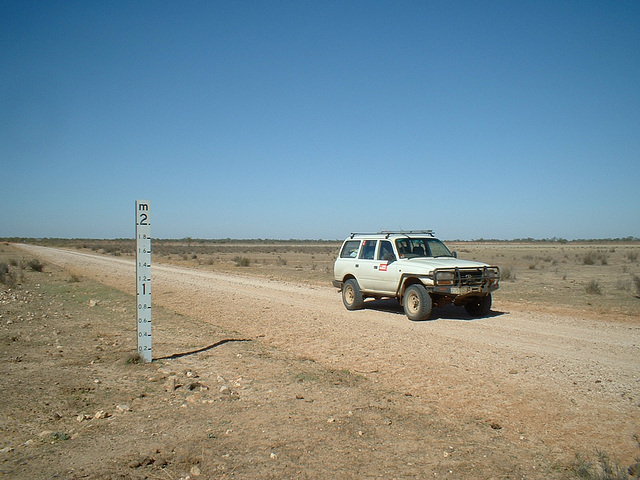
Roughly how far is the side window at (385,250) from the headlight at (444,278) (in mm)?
1989

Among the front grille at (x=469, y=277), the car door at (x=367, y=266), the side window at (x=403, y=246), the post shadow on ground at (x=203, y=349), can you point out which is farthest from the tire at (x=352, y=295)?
the post shadow on ground at (x=203, y=349)

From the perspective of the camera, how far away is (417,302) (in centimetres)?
1241

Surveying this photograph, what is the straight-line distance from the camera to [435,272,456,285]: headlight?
468 inches

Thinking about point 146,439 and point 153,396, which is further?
point 153,396

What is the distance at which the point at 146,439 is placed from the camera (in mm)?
5195

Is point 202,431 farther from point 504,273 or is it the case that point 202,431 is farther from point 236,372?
point 504,273

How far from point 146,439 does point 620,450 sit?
4705 millimetres

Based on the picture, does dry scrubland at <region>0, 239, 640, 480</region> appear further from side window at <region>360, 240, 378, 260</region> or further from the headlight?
side window at <region>360, 240, 378, 260</region>

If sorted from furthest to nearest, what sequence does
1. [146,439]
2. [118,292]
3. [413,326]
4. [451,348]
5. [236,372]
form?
[118,292], [413,326], [451,348], [236,372], [146,439]

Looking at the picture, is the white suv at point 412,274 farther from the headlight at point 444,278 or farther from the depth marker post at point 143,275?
the depth marker post at point 143,275

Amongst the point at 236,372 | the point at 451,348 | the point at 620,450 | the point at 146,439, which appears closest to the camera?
the point at 620,450

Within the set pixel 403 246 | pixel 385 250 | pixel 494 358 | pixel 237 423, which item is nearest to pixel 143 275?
pixel 237 423

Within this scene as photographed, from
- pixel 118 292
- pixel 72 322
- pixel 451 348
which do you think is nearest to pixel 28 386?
pixel 72 322

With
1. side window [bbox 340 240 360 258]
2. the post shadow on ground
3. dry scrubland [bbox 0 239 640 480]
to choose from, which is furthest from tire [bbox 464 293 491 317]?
the post shadow on ground
